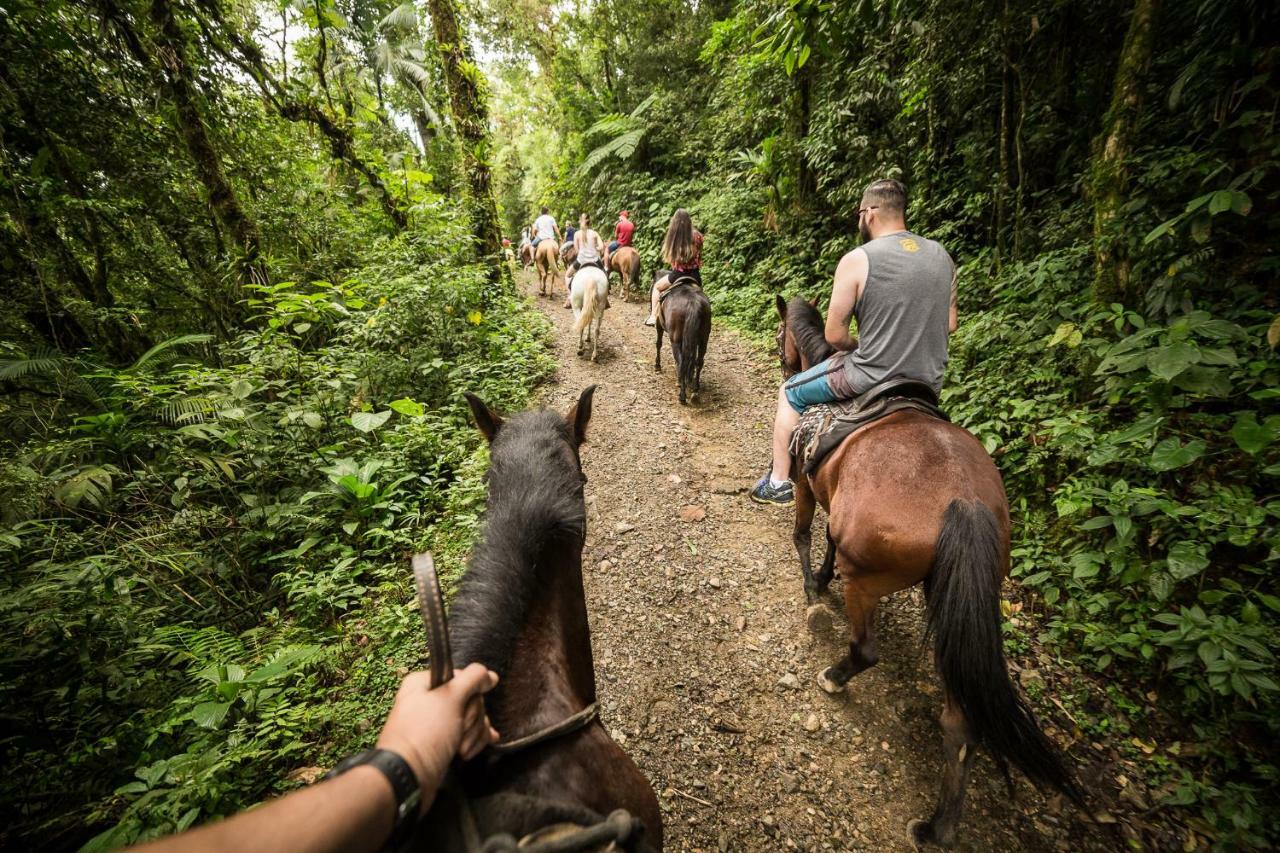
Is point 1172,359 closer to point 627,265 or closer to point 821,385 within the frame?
point 821,385

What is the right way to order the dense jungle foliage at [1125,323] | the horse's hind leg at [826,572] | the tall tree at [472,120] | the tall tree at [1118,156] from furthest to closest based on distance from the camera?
the tall tree at [472,120] → the horse's hind leg at [826,572] → the tall tree at [1118,156] → the dense jungle foliage at [1125,323]

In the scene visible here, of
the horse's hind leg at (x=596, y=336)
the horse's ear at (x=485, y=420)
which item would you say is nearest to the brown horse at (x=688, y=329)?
the horse's hind leg at (x=596, y=336)

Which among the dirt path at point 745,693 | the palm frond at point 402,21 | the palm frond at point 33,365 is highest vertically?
the palm frond at point 402,21

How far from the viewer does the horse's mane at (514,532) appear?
1.33 meters

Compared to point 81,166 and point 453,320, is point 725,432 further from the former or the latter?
point 81,166

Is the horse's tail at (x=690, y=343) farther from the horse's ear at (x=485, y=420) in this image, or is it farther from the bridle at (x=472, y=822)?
the bridle at (x=472, y=822)

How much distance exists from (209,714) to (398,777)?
214 centimetres

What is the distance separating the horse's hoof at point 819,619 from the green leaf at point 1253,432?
232 centimetres

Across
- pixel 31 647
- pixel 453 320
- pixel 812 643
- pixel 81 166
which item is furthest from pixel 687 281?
pixel 81 166

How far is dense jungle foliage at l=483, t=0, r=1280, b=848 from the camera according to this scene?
2189mm

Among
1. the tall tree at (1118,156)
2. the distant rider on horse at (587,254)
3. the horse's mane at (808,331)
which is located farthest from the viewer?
the distant rider on horse at (587,254)

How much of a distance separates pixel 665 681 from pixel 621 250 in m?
11.1

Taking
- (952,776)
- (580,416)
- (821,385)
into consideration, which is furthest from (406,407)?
(952,776)

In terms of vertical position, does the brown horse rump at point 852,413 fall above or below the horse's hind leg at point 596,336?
below
